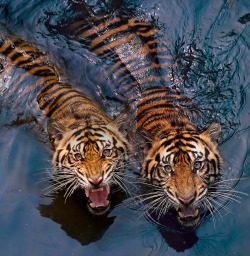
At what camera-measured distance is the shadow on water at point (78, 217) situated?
5.45 metres

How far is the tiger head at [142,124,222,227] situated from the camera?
4.98 m

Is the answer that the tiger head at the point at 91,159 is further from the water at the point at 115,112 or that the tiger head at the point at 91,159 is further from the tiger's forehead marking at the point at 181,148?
the tiger's forehead marking at the point at 181,148

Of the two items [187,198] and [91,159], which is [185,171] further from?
[91,159]

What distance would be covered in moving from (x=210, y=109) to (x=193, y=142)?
3.41 feet

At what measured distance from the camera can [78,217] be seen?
5.55m

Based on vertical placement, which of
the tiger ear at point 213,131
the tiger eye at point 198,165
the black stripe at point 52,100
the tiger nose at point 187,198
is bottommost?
the black stripe at point 52,100

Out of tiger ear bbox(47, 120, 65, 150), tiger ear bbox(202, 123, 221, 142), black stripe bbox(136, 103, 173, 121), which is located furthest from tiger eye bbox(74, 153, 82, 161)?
tiger ear bbox(202, 123, 221, 142)

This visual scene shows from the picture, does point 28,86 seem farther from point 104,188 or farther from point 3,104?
point 104,188

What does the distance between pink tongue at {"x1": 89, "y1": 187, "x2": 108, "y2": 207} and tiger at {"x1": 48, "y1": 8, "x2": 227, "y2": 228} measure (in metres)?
0.34

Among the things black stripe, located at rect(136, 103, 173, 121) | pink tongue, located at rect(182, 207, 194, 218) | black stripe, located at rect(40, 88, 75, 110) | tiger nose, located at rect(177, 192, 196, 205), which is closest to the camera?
tiger nose, located at rect(177, 192, 196, 205)

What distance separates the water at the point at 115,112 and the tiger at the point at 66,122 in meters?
0.20

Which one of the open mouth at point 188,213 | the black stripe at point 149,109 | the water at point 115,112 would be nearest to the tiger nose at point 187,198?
the open mouth at point 188,213

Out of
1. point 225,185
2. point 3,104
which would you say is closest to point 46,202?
point 3,104

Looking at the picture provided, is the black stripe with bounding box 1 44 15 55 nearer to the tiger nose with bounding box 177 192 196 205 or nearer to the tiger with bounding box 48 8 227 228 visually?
the tiger with bounding box 48 8 227 228
